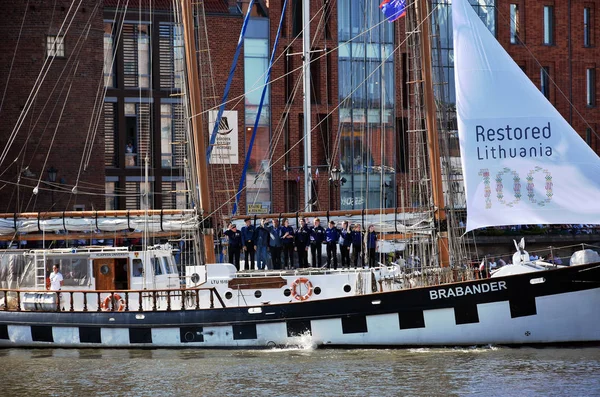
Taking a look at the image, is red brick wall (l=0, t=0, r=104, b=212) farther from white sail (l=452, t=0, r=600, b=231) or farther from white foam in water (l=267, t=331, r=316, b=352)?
white sail (l=452, t=0, r=600, b=231)

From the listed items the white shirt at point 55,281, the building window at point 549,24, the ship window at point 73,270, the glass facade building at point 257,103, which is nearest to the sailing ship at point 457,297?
the white shirt at point 55,281

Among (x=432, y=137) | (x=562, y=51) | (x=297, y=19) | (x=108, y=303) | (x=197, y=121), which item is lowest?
(x=108, y=303)

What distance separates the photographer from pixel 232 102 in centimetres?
6450

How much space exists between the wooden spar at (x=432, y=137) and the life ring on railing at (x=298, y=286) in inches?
157

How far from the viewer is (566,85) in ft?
252

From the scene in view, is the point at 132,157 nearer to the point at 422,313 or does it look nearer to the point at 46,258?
the point at 46,258

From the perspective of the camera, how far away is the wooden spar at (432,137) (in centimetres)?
3572

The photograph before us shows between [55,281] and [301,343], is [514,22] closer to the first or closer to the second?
[301,343]

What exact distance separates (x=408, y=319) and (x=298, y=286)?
341cm

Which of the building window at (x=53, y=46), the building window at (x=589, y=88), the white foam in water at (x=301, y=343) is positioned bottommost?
the white foam in water at (x=301, y=343)

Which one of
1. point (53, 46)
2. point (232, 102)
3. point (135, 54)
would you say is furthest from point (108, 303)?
point (232, 102)

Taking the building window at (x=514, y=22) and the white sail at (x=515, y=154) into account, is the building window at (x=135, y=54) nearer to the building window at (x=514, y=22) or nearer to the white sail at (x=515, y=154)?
the building window at (x=514, y=22)

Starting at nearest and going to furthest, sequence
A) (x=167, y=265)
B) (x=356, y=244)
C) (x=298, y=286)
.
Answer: (x=298, y=286)
(x=167, y=265)
(x=356, y=244)

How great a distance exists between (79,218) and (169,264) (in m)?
3.43
